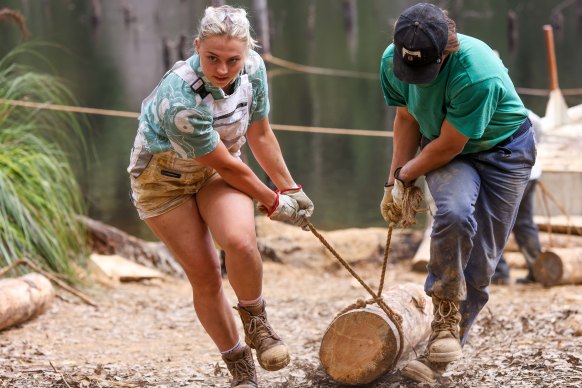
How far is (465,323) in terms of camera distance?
4562 millimetres

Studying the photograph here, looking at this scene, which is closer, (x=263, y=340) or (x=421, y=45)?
(x=421, y=45)

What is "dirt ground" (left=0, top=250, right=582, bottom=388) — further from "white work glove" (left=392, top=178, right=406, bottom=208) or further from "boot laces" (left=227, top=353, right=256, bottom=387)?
"white work glove" (left=392, top=178, right=406, bottom=208)

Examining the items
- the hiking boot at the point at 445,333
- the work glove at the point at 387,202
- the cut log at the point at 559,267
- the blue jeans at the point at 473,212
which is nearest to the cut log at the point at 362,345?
the hiking boot at the point at 445,333

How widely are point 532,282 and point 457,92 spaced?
509 centimetres

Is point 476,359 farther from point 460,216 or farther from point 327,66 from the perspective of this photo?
point 327,66

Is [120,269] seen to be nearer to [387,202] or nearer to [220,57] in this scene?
[387,202]

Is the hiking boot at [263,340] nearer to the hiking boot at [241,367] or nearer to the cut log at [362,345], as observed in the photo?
the hiking boot at [241,367]

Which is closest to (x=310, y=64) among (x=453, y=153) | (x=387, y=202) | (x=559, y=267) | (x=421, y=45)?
(x=559, y=267)

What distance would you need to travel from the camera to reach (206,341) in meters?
6.35

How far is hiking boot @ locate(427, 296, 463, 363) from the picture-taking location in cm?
420

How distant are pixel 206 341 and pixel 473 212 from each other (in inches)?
108

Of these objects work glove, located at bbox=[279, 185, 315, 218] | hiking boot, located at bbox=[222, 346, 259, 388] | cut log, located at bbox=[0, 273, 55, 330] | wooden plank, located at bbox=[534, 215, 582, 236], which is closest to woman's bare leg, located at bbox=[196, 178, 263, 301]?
work glove, located at bbox=[279, 185, 315, 218]

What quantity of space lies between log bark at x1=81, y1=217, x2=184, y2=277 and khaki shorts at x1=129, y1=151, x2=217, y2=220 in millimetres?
4720

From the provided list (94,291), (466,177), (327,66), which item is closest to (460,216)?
(466,177)
